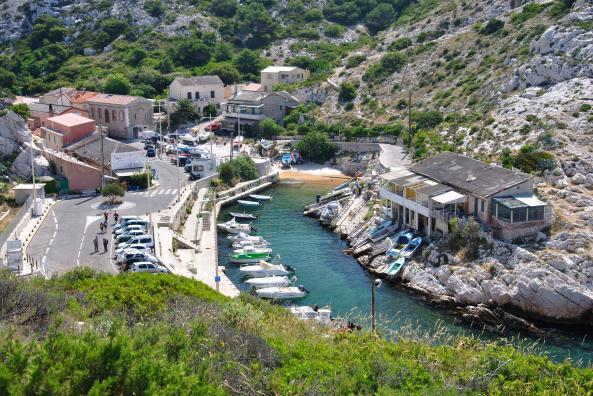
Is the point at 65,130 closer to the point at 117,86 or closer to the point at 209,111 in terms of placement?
the point at 117,86

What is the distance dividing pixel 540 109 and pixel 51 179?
115ft

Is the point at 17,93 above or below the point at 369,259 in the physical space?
above

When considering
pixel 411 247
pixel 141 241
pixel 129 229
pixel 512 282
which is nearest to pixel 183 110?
pixel 129 229

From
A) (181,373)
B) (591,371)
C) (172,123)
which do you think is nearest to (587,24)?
(172,123)

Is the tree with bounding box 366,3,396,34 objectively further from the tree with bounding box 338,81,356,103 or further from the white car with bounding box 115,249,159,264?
the white car with bounding box 115,249,159,264

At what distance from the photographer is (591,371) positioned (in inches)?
822

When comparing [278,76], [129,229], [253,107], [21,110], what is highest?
[278,76]

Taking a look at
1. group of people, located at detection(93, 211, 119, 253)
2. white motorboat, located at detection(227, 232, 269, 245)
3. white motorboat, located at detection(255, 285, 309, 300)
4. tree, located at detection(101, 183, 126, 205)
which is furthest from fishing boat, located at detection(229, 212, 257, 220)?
white motorboat, located at detection(255, 285, 309, 300)

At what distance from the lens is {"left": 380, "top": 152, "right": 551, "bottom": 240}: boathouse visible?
4200 centimetres

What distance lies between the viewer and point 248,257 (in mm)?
45438

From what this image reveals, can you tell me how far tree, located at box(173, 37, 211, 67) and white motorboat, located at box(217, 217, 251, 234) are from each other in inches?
1966

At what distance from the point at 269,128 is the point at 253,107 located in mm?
3875

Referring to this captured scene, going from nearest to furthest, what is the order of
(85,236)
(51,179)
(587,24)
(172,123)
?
(85,236), (51,179), (587,24), (172,123)

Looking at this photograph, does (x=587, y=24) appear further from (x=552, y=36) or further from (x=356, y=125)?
(x=356, y=125)
